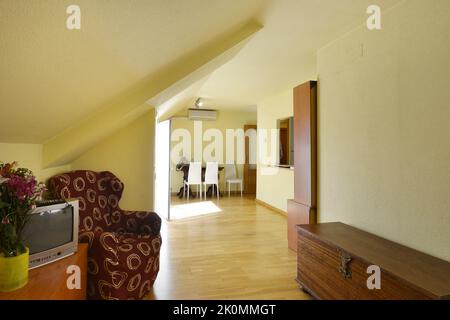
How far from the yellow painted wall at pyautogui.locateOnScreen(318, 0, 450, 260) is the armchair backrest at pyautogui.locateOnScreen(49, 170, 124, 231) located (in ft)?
7.63

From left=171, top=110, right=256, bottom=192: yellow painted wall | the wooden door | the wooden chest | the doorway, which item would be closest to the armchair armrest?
the wooden chest

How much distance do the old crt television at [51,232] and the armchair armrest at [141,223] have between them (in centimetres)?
74

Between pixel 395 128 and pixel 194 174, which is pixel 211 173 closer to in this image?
pixel 194 174

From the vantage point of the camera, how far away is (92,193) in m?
2.31

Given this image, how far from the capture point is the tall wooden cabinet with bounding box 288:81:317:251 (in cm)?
284

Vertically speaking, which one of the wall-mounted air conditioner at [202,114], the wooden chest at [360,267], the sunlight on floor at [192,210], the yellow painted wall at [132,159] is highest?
the wall-mounted air conditioner at [202,114]

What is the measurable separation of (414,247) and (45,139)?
10.0 feet

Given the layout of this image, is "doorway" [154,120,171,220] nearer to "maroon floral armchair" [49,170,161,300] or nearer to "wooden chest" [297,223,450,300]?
"maroon floral armchair" [49,170,161,300]

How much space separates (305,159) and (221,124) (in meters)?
4.43

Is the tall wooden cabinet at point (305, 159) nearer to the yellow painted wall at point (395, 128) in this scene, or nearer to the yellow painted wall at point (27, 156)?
the yellow painted wall at point (395, 128)

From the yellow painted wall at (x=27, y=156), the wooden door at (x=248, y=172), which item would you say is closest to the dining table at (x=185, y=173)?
the wooden door at (x=248, y=172)

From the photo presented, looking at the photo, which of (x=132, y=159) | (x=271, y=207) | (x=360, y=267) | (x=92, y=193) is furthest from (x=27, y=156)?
(x=271, y=207)

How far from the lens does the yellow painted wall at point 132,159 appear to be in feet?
9.02

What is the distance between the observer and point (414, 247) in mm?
1749
